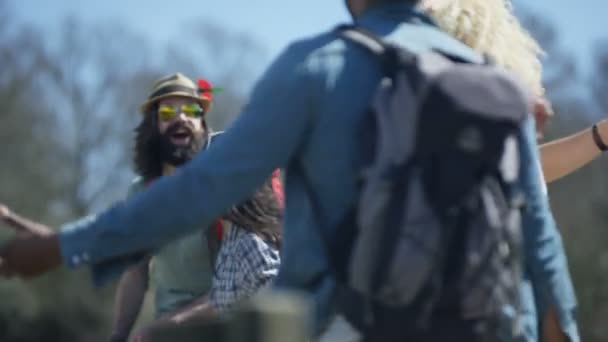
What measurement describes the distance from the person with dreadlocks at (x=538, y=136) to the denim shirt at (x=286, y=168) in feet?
1.81

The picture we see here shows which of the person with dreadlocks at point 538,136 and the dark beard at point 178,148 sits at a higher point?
the person with dreadlocks at point 538,136

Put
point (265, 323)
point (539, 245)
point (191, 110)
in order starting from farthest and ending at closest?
point (191, 110), point (539, 245), point (265, 323)

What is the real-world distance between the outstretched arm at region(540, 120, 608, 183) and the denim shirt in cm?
227

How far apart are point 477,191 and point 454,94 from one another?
232mm

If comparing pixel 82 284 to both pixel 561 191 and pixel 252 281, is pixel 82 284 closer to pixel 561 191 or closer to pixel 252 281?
pixel 561 191

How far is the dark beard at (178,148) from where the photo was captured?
23.8 feet

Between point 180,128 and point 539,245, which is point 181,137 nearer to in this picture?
point 180,128

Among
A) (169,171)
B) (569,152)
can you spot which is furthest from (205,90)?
(569,152)

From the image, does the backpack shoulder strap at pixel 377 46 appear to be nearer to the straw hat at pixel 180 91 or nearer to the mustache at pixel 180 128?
the mustache at pixel 180 128

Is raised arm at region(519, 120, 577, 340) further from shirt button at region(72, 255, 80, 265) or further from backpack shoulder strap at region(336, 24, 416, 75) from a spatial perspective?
shirt button at region(72, 255, 80, 265)

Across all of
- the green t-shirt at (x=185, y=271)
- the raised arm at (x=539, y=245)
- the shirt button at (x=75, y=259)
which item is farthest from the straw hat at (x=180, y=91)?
the shirt button at (x=75, y=259)

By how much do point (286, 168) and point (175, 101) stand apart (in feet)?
12.7

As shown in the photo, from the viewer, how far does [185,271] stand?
657 centimetres

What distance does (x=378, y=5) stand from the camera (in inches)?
153
